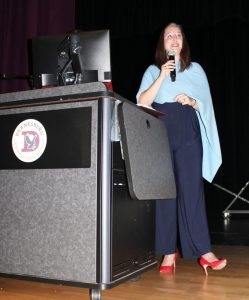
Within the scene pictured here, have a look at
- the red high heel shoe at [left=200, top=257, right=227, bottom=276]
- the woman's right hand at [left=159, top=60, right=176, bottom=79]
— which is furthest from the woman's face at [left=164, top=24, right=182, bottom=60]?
the red high heel shoe at [left=200, top=257, right=227, bottom=276]

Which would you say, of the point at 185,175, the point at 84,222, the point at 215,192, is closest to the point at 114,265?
the point at 84,222

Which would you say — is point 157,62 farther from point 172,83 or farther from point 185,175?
point 185,175

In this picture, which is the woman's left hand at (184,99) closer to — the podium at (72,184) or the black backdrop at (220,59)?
the podium at (72,184)

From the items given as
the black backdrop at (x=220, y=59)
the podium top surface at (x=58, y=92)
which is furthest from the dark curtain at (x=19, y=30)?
the podium top surface at (x=58, y=92)

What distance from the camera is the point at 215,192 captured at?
4195 mm

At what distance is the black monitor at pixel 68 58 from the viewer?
1.66 metres

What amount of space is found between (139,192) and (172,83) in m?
0.72

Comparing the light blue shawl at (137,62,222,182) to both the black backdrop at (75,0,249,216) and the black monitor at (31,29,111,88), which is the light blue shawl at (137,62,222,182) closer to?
the black monitor at (31,29,111,88)

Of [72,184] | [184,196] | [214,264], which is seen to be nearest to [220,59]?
[184,196]

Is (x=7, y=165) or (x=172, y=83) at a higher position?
(x=172, y=83)

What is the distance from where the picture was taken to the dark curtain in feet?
11.7

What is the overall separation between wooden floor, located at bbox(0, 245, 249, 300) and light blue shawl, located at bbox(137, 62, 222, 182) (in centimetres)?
44

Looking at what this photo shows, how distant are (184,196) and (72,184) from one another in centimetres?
69

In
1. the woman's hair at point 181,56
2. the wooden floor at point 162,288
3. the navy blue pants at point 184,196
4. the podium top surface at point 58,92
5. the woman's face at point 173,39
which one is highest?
the woman's face at point 173,39
